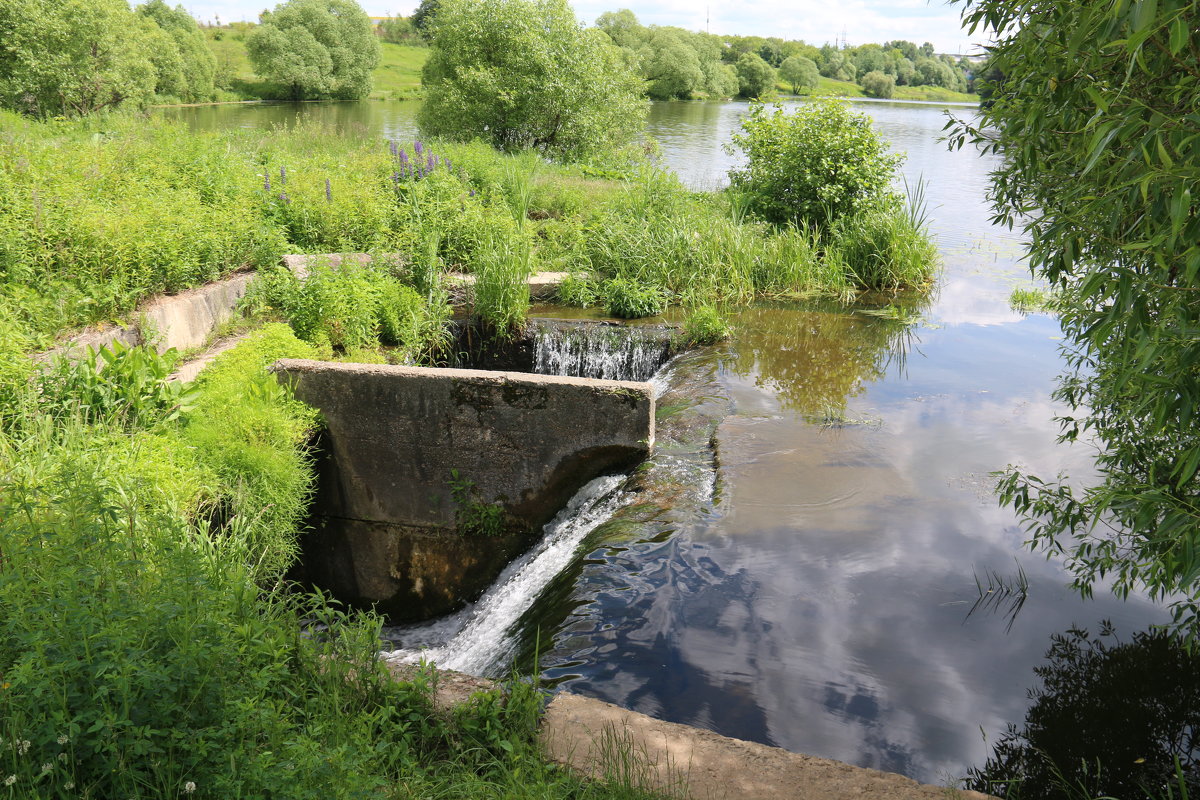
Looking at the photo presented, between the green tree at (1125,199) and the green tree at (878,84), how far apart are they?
72599 millimetres

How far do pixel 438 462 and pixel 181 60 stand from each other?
1599 inches

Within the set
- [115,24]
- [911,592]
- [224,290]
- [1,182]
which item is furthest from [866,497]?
[115,24]

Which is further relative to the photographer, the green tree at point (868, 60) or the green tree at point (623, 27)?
the green tree at point (868, 60)

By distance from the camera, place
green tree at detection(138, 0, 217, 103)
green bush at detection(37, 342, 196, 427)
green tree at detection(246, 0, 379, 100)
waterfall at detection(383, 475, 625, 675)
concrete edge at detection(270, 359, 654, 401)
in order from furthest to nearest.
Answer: green tree at detection(246, 0, 379, 100)
green tree at detection(138, 0, 217, 103)
concrete edge at detection(270, 359, 654, 401)
green bush at detection(37, 342, 196, 427)
waterfall at detection(383, 475, 625, 675)

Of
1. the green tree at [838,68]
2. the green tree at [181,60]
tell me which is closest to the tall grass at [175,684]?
the green tree at [181,60]

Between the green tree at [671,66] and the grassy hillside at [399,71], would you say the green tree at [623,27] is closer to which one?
the green tree at [671,66]

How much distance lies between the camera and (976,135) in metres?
3.42

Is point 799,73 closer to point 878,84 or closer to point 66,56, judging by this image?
point 878,84

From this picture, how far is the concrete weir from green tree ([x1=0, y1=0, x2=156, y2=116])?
72.1ft

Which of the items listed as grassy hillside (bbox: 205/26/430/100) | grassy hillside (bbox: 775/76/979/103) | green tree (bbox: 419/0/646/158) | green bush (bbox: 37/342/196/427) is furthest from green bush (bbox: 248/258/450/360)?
grassy hillside (bbox: 775/76/979/103)

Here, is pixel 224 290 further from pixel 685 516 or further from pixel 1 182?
pixel 685 516

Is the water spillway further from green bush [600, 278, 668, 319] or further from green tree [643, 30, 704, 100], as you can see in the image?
green tree [643, 30, 704, 100]

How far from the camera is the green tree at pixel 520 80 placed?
17.3 m

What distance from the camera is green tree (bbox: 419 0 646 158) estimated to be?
56.8ft
